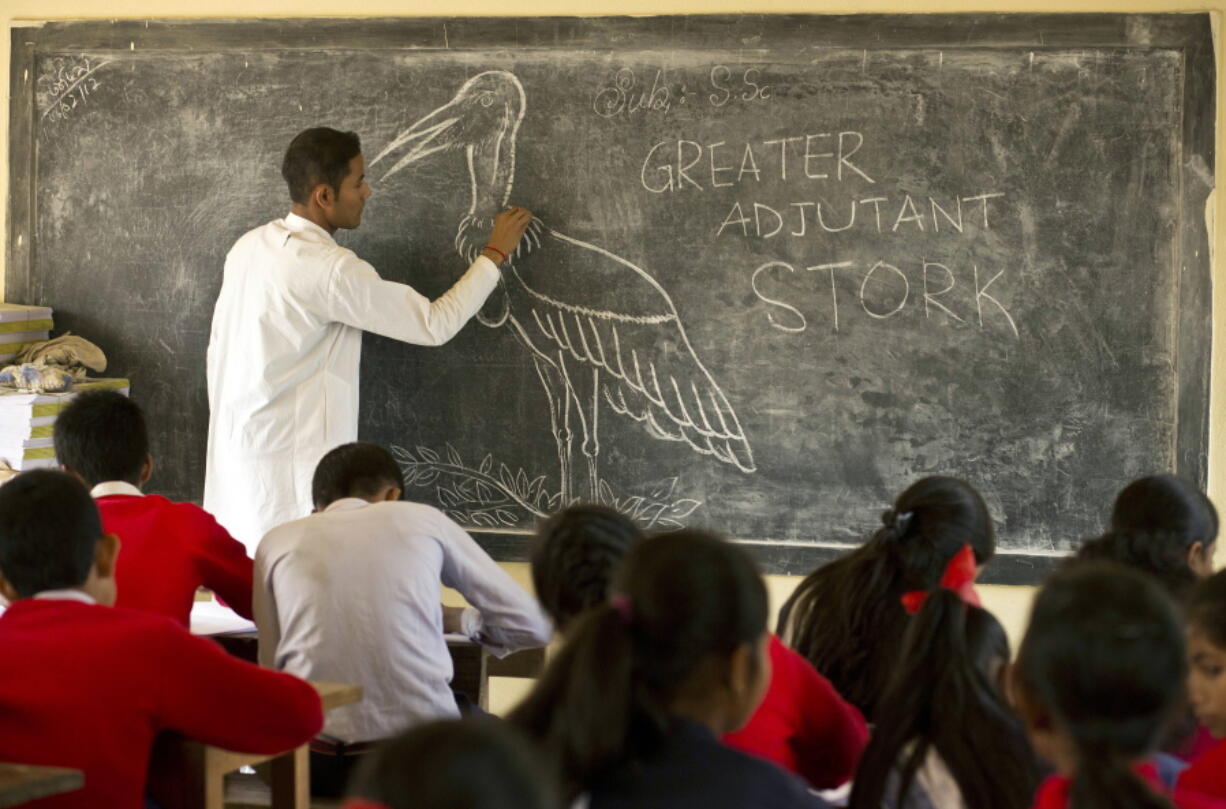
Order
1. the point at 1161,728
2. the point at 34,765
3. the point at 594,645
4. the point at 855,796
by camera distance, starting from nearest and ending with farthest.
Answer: the point at 1161,728 < the point at 594,645 < the point at 855,796 < the point at 34,765

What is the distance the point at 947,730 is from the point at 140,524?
5.13ft

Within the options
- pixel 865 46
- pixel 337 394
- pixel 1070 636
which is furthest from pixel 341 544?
pixel 865 46

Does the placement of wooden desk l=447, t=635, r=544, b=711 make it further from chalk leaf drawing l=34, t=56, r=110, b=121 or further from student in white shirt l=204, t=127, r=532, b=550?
chalk leaf drawing l=34, t=56, r=110, b=121

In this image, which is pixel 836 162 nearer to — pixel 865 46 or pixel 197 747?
pixel 865 46

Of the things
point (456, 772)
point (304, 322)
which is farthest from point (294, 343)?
point (456, 772)

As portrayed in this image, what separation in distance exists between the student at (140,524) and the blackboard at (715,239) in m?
1.15

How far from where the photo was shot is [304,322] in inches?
143

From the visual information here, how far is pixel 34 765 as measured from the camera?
1.72 metres

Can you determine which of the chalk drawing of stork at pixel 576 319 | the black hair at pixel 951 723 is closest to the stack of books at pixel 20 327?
the chalk drawing of stork at pixel 576 319

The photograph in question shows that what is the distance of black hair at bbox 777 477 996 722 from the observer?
2180 mm

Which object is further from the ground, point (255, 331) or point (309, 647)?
point (255, 331)

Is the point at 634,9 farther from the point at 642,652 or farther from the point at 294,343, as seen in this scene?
the point at 642,652

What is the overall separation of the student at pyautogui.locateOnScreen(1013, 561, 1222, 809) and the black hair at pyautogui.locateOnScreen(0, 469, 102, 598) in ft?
4.15

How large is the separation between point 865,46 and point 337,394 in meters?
1.61
